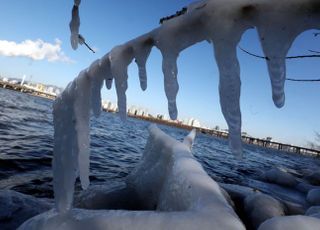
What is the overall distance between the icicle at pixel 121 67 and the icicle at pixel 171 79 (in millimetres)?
233

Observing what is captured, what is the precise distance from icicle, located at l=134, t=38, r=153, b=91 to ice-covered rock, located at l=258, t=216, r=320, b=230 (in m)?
2.07

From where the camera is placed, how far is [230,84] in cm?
106

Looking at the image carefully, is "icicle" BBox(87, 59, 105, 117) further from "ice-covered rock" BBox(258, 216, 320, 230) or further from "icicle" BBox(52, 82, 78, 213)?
"ice-covered rock" BBox(258, 216, 320, 230)

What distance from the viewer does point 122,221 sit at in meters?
2.12

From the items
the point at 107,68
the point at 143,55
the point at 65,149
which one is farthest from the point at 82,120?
the point at 143,55

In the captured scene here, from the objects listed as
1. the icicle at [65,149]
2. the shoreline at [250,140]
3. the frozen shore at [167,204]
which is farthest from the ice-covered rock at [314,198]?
the shoreline at [250,140]

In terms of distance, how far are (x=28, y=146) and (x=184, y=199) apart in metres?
9.70

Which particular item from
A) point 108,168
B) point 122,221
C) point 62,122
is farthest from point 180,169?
point 108,168

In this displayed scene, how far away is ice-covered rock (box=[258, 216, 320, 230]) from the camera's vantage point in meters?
2.46

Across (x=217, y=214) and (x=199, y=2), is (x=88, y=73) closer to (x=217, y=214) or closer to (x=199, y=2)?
(x=199, y=2)

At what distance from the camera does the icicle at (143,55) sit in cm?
117

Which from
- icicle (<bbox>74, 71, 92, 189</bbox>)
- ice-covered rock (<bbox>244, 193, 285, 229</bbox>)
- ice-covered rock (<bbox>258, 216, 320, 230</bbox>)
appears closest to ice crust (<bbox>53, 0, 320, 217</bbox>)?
icicle (<bbox>74, 71, 92, 189</bbox>)

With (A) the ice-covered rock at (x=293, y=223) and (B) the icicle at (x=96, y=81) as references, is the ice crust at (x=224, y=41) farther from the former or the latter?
(A) the ice-covered rock at (x=293, y=223)

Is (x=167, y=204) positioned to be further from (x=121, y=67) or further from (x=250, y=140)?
(x=250, y=140)
